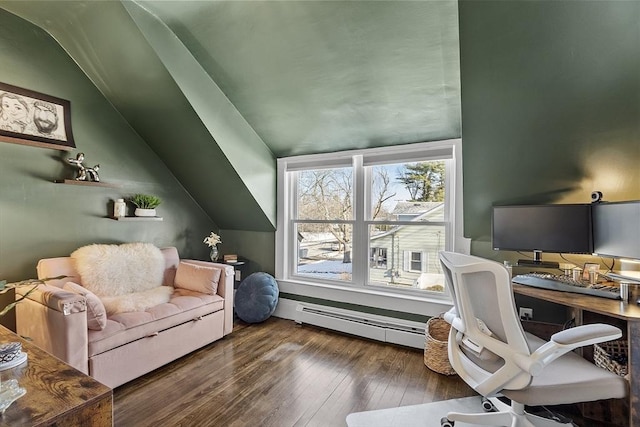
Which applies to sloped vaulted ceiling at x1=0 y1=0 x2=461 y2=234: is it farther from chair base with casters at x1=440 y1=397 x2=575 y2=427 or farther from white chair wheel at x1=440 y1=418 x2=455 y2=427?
white chair wheel at x1=440 y1=418 x2=455 y2=427

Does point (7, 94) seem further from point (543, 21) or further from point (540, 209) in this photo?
point (540, 209)

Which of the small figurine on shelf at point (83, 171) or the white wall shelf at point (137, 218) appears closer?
the small figurine on shelf at point (83, 171)

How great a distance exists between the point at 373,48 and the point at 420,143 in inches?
43.5

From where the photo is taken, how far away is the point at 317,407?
6.45 feet

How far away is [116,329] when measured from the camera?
6.95 feet

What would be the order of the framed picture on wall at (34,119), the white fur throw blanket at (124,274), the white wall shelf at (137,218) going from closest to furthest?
the framed picture on wall at (34,119) → the white fur throw blanket at (124,274) → the white wall shelf at (137,218)

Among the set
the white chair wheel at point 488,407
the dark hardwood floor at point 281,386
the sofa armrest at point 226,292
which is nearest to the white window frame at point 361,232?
the dark hardwood floor at point 281,386

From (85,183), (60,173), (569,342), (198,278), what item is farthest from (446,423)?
(60,173)

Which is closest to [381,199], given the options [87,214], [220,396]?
[220,396]

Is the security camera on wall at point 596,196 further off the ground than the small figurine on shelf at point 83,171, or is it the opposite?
the small figurine on shelf at point 83,171

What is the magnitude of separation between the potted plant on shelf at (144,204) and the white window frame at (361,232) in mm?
1379

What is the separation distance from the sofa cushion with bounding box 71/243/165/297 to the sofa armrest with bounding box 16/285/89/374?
451 mm

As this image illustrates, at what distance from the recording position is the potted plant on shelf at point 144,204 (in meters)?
3.12

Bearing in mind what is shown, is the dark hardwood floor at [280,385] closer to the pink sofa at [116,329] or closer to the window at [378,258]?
the pink sofa at [116,329]
